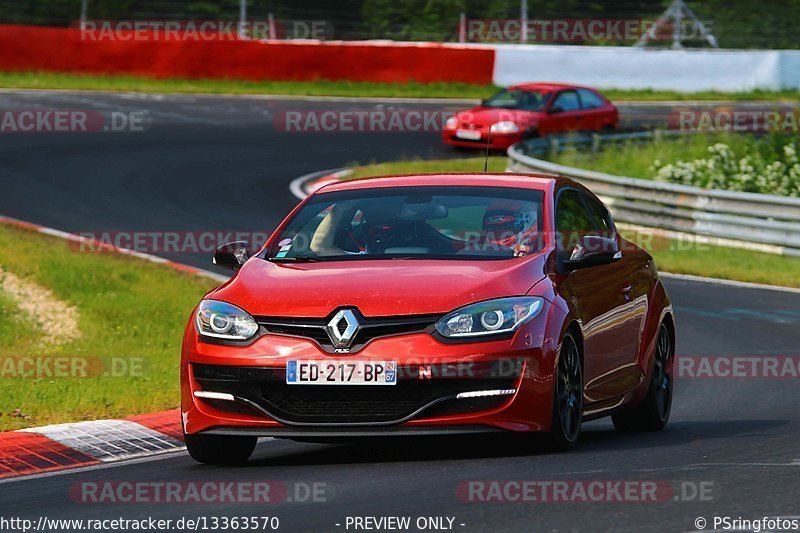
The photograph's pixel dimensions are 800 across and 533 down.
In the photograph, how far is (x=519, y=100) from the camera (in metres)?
31.8

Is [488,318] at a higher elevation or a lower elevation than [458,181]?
lower

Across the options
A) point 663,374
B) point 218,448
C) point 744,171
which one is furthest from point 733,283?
point 218,448

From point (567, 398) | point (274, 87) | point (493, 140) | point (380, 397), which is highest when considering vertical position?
point (380, 397)

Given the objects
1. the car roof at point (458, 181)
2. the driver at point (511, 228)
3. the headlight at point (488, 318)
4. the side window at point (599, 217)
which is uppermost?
the car roof at point (458, 181)

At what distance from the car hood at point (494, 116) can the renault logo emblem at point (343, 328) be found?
2206 centimetres

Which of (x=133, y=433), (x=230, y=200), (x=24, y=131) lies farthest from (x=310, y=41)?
(x=133, y=433)

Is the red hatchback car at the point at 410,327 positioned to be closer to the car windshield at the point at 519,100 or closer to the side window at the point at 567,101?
the car windshield at the point at 519,100

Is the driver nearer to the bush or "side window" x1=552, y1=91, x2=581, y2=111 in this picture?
the bush

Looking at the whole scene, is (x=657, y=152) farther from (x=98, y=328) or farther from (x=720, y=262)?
(x=98, y=328)

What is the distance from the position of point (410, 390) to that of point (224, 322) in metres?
1.01

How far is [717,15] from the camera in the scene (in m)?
43.2

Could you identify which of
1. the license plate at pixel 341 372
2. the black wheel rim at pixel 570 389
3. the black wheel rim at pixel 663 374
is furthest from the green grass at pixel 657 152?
the license plate at pixel 341 372

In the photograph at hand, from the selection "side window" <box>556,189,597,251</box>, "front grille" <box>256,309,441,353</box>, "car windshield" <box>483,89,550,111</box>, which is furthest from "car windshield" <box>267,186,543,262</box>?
"car windshield" <box>483,89,550,111</box>

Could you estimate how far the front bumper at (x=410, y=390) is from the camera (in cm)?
768
